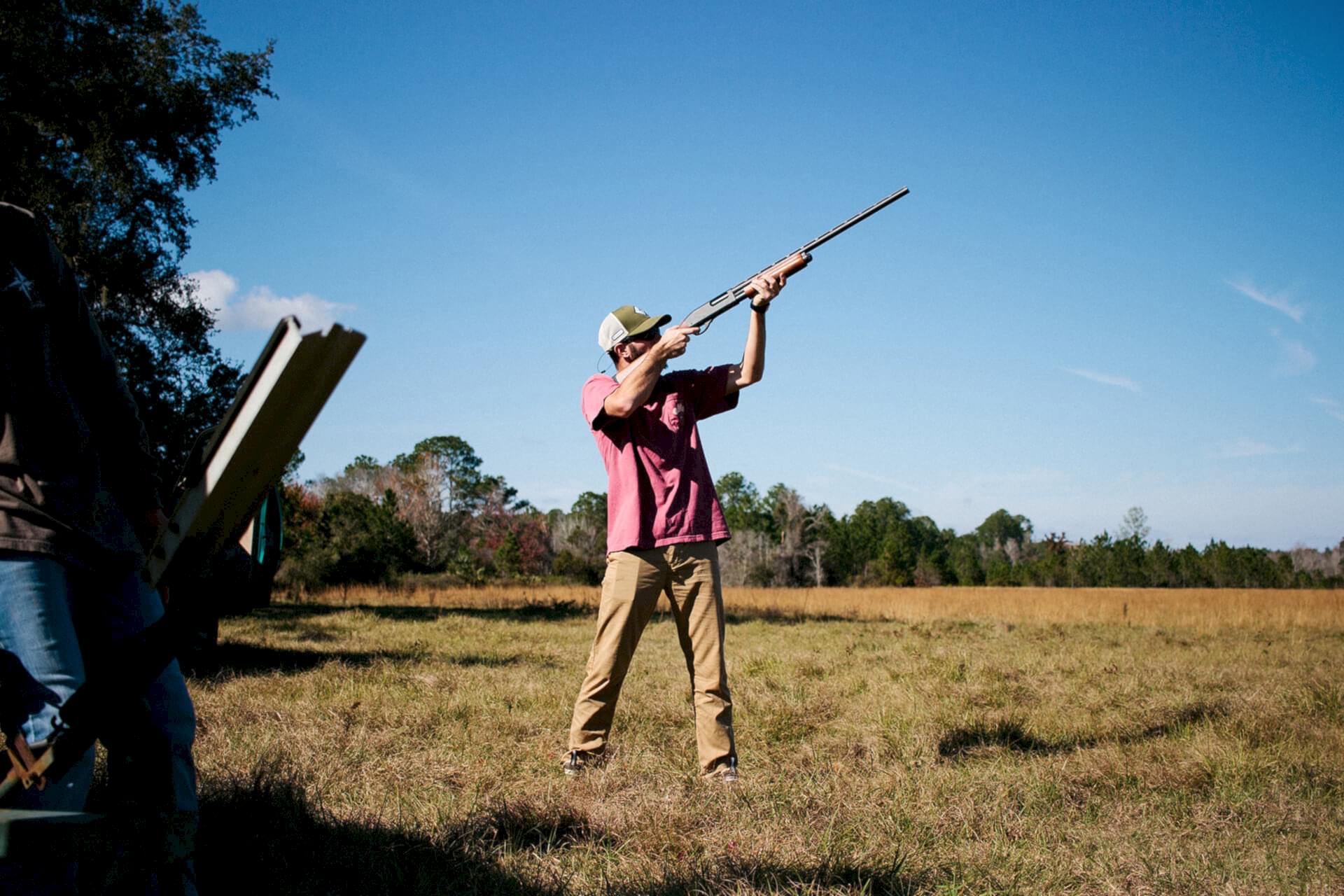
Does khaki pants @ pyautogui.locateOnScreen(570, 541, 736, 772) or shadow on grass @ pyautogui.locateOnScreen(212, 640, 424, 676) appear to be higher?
khaki pants @ pyautogui.locateOnScreen(570, 541, 736, 772)

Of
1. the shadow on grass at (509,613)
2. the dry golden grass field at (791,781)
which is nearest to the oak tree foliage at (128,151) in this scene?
the shadow on grass at (509,613)

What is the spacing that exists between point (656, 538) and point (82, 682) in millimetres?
2586

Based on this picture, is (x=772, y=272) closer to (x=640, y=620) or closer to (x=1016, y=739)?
(x=640, y=620)

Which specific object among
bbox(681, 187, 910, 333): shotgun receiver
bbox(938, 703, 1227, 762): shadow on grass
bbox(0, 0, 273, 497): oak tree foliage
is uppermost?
bbox(0, 0, 273, 497): oak tree foliage

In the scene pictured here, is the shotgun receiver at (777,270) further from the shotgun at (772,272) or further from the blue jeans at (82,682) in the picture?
the blue jeans at (82,682)

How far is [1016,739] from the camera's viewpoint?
203 inches

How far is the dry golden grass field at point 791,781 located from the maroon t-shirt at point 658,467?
1132 millimetres

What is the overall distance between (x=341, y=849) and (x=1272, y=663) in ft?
34.8

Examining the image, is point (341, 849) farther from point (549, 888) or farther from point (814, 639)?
point (814, 639)

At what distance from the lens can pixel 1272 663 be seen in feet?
32.6

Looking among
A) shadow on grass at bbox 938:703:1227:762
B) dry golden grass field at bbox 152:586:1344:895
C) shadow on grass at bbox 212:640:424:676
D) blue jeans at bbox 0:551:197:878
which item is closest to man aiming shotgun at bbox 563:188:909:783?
dry golden grass field at bbox 152:586:1344:895

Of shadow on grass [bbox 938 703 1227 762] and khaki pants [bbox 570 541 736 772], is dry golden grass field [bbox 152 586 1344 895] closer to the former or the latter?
shadow on grass [bbox 938 703 1227 762]

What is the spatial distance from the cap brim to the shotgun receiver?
0.58 meters

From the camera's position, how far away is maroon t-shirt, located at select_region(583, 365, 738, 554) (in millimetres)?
4266
